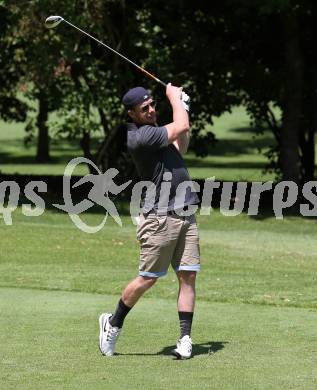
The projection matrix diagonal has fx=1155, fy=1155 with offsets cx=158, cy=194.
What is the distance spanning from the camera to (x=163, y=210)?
28.4 ft

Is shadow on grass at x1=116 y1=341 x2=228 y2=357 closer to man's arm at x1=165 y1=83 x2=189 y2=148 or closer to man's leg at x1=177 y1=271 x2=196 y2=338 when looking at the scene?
man's leg at x1=177 y1=271 x2=196 y2=338

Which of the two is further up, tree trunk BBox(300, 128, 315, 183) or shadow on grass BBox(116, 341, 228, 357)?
tree trunk BBox(300, 128, 315, 183)

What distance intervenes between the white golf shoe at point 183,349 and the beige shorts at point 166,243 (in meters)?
0.55

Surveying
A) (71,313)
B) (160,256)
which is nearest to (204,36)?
(71,313)

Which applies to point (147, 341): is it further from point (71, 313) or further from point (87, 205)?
point (87, 205)

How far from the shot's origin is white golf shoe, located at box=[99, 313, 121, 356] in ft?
28.2

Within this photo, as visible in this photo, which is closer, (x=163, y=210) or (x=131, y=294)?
(x=163, y=210)

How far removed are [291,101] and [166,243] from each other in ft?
57.0

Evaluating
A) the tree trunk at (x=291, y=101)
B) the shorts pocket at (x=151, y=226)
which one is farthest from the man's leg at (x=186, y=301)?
the tree trunk at (x=291, y=101)

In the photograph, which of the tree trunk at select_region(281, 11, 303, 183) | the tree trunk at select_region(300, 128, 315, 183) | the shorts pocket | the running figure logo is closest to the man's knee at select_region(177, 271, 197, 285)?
the shorts pocket

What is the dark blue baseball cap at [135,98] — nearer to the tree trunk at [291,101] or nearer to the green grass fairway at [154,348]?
the green grass fairway at [154,348]

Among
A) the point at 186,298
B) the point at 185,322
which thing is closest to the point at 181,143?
the point at 186,298

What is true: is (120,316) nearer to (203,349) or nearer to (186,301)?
(186,301)

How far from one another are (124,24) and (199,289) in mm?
13695
